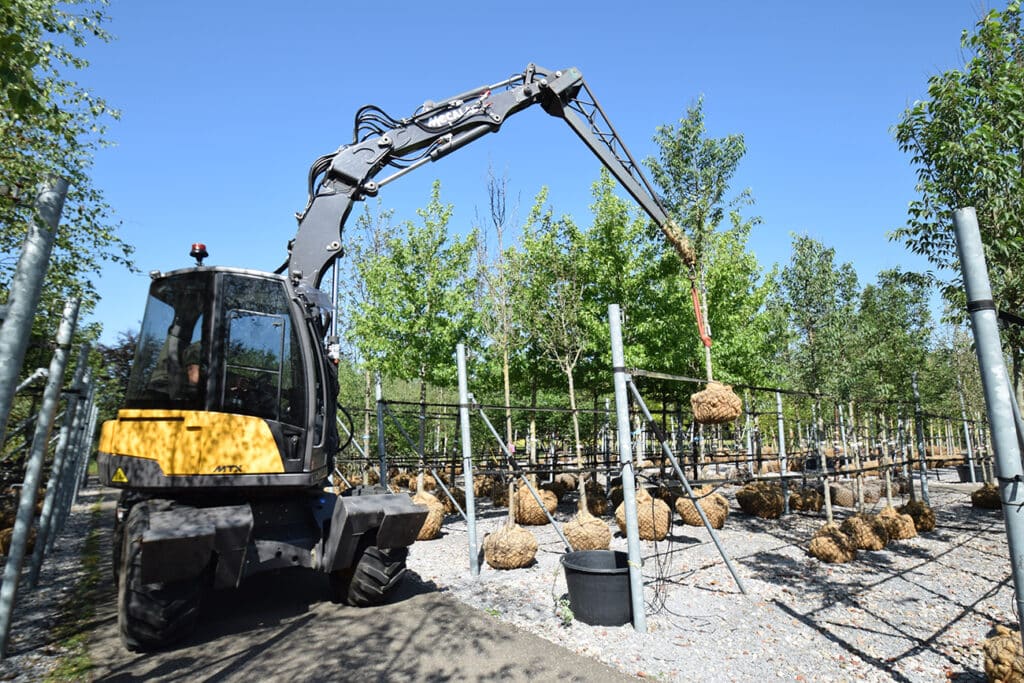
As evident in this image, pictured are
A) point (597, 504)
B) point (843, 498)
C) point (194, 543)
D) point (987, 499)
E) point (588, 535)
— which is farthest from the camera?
point (843, 498)

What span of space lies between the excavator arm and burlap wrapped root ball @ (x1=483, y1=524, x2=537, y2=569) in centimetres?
401

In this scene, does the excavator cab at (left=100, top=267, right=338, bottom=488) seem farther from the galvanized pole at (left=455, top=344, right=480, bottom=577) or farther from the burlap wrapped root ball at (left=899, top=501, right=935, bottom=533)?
the burlap wrapped root ball at (left=899, top=501, right=935, bottom=533)

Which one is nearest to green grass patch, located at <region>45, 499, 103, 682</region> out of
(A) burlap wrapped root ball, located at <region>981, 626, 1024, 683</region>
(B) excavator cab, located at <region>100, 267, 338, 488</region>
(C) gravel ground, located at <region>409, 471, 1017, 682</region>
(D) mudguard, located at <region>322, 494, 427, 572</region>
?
(B) excavator cab, located at <region>100, 267, 338, 488</region>

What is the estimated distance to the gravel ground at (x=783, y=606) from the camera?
13.7 feet

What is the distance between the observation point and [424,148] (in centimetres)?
745

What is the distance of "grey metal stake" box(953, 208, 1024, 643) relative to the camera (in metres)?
2.53

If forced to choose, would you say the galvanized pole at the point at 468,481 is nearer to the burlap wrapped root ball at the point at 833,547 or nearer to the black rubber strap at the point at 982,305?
the burlap wrapped root ball at the point at 833,547

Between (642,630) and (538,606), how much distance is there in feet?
4.04

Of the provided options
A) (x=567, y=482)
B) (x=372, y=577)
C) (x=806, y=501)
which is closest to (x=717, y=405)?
(x=372, y=577)

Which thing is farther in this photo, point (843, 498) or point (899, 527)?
point (843, 498)

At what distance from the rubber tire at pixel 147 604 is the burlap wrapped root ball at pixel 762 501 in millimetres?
9866

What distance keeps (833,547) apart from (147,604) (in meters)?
7.59

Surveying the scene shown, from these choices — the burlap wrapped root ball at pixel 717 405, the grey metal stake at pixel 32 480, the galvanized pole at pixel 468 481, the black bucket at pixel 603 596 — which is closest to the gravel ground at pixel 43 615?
the grey metal stake at pixel 32 480

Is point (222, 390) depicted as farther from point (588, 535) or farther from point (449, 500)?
point (449, 500)
